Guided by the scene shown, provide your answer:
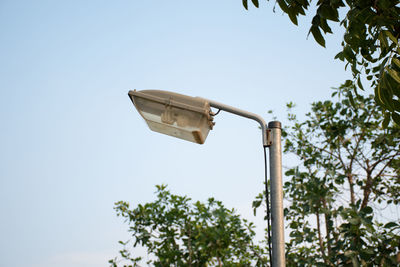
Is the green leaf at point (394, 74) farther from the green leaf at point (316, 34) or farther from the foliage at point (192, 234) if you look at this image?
the foliage at point (192, 234)

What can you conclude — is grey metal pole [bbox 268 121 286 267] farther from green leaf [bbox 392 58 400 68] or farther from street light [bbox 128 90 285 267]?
green leaf [bbox 392 58 400 68]

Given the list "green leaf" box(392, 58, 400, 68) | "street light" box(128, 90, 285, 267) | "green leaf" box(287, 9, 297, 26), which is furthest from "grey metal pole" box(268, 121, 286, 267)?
"green leaf" box(392, 58, 400, 68)

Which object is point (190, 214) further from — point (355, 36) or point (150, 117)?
point (355, 36)

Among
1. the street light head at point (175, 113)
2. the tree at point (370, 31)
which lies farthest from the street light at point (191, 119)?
the tree at point (370, 31)

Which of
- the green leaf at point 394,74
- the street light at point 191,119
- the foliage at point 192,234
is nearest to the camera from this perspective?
the green leaf at point 394,74

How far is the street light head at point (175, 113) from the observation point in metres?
2.34

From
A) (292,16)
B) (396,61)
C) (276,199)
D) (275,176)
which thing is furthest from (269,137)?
(396,61)

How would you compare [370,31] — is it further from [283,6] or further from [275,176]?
[275,176]

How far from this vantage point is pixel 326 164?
216 inches

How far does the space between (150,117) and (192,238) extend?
12.7 feet

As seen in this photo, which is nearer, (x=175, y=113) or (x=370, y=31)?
(x=370, y=31)

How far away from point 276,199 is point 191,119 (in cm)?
66

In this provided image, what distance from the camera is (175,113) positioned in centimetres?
239

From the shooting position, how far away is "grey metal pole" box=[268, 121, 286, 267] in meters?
2.10
